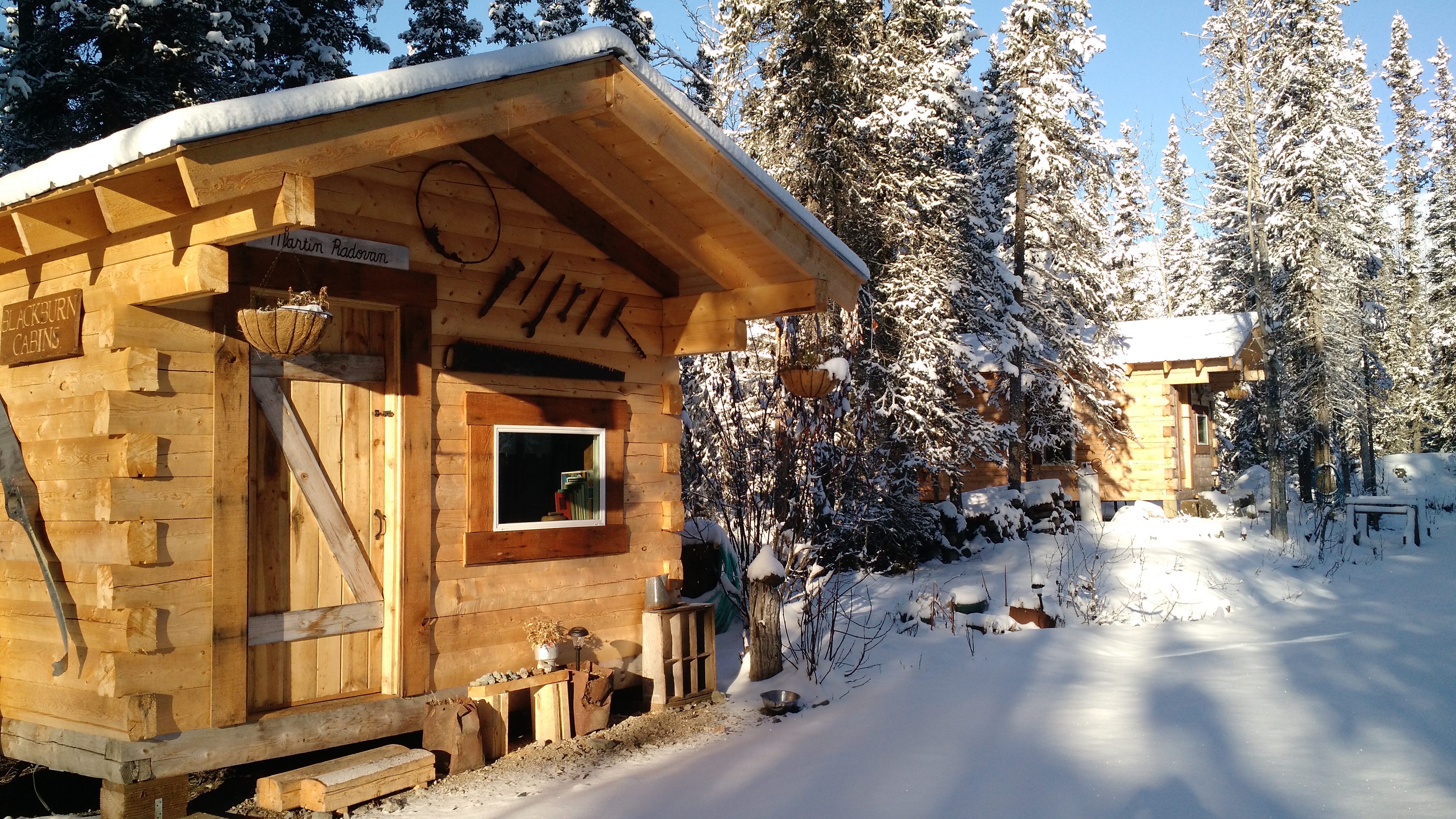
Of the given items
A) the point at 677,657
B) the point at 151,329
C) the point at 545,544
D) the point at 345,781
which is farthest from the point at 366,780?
the point at 151,329

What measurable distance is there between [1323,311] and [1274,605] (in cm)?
1503

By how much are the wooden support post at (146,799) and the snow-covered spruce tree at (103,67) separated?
13.2 metres

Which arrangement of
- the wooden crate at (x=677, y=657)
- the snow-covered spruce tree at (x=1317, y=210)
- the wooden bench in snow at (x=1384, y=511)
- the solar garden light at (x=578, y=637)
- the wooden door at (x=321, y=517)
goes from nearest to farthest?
1. the wooden door at (x=321, y=517)
2. the solar garden light at (x=578, y=637)
3. the wooden crate at (x=677, y=657)
4. the wooden bench in snow at (x=1384, y=511)
5. the snow-covered spruce tree at (x=1317, y=210)

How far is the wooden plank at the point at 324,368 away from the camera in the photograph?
577 centimetres

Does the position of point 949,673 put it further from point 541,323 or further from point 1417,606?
point 1417,606

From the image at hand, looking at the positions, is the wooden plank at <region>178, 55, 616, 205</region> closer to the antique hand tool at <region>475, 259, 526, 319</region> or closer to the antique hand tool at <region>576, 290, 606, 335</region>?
the antique hand tool at <region>475, 259, 526, 319</region>

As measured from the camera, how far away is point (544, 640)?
6.75 meters

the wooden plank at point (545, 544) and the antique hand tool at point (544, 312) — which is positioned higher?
the antique hand tool at point (544, 312)

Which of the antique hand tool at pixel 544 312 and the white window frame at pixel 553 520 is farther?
the antique hand tool at pixel 544 312

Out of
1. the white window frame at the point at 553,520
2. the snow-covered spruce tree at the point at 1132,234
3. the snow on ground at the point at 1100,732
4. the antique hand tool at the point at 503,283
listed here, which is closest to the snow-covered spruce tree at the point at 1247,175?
the snow-covered spruce tree at the point at 1132,234

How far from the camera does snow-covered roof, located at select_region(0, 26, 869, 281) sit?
4.35 metres

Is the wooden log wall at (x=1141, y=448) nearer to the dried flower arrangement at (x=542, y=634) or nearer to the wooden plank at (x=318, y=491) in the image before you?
the dried flower arrangement at (x=542, y=634)

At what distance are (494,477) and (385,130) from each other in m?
2.50

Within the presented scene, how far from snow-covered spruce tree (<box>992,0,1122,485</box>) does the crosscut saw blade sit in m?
16.8
